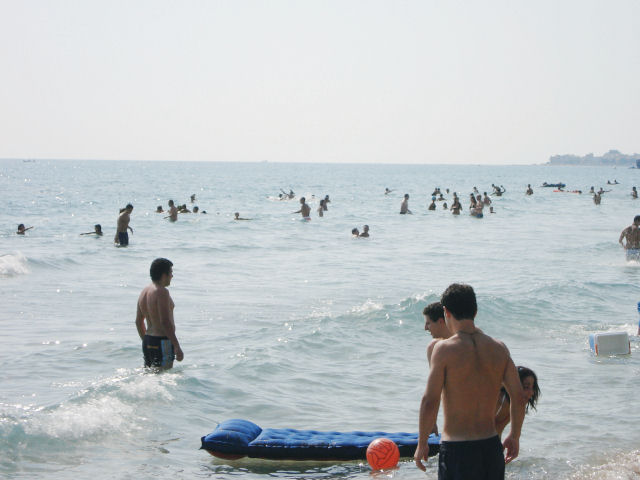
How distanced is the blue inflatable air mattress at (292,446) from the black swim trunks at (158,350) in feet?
5.08

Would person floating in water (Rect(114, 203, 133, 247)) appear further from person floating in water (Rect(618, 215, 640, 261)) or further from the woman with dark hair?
the woman with dark hair

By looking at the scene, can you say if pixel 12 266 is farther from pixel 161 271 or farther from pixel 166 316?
pixel 161 271

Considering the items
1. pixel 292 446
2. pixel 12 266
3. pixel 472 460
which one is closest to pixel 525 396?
pixel 472 460

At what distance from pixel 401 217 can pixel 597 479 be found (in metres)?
34.2

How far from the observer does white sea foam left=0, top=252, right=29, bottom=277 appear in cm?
1916

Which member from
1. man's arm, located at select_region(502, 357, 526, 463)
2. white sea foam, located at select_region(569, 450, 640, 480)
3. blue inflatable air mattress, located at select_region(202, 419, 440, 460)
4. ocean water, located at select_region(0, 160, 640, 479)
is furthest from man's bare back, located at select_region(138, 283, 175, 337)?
man's arm, located at select_region(502, 357, 526, 463)

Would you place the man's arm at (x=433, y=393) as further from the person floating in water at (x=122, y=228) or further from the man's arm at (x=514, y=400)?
the person floating in water at (x=122, y=228)

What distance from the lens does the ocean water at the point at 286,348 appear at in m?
6.98

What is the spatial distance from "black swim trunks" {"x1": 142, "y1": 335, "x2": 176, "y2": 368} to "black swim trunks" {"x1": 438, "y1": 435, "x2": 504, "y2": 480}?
4.52 m

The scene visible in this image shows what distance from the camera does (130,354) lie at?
10664 mm

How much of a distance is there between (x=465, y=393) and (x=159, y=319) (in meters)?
4.51

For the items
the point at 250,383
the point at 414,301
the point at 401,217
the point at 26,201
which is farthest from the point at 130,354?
the point at 26,201

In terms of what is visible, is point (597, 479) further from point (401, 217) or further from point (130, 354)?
point (401, 217)

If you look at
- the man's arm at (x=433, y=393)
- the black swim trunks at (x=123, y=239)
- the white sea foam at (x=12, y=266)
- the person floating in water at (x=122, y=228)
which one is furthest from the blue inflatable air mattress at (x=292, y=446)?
the black swim trunks at (x=123, y=239)
